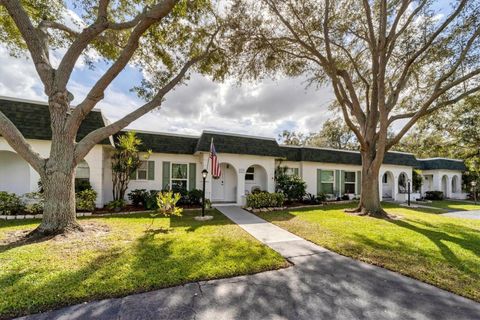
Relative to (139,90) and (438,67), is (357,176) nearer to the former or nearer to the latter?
(438,67)

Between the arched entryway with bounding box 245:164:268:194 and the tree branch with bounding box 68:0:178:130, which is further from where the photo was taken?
the arched entryway with bounding box 245:164:268:194

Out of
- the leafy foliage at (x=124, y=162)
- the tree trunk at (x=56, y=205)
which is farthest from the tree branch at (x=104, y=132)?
the leafy foliage at (x=124, y=162)

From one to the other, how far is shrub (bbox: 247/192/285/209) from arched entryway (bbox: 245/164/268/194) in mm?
2710

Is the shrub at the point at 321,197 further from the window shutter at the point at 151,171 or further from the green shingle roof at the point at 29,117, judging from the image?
the green shingle roof at the point at 29,117

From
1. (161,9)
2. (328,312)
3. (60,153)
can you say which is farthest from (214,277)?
(161,9)

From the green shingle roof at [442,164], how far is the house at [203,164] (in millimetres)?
4448

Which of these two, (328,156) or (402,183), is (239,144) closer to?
(328,156)

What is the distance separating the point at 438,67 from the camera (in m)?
10.5

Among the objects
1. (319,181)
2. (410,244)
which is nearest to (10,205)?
(410,244)

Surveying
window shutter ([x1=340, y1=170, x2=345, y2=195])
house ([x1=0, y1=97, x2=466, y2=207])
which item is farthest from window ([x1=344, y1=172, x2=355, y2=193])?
window shutter ([x1=340, y1=170, x2=345, y2=195])

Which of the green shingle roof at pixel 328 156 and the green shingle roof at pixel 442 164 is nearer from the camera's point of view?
the green shingle roof at pixel 328 156

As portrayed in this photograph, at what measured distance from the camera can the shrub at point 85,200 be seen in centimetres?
933

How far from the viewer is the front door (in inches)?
545

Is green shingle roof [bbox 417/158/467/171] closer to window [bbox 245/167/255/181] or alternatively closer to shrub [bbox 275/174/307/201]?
shrub [bbox 275/174/307/201]
